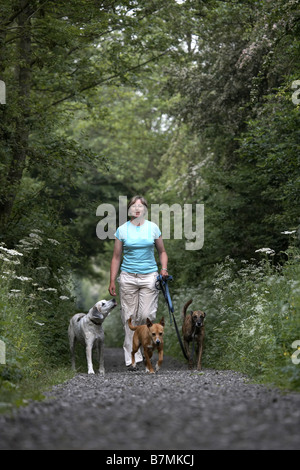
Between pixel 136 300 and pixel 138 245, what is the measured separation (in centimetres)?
87

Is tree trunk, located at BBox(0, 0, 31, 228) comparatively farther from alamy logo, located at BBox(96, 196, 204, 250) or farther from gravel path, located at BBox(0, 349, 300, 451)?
gravel path, located at BBox(0, 349, 300, 451)

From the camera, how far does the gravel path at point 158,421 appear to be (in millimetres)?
3830

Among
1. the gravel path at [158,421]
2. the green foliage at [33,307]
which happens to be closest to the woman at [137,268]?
the green foliage at [33,307]

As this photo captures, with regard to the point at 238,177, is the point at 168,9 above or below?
above

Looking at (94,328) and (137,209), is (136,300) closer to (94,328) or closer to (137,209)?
(94,328)

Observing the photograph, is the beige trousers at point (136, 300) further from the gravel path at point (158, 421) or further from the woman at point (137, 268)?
the gravel path at point (158, 421)

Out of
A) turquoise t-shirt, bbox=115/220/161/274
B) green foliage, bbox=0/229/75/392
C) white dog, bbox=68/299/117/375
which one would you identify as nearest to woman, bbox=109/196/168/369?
turquoise t-shirt, bbox=115/220/161/274

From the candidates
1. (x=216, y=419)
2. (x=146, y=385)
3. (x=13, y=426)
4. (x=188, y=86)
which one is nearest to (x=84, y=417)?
(x=13, y=426)

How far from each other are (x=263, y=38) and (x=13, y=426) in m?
11.6

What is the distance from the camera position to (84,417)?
4.70 metres

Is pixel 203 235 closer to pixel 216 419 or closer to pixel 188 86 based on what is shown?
pixel 188 86

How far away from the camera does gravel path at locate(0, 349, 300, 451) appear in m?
3.83

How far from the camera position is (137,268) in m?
10.1

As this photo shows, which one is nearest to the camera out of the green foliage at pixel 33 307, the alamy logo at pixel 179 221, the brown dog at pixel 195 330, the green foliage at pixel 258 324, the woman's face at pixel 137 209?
the green foliage at pixel 258 324
